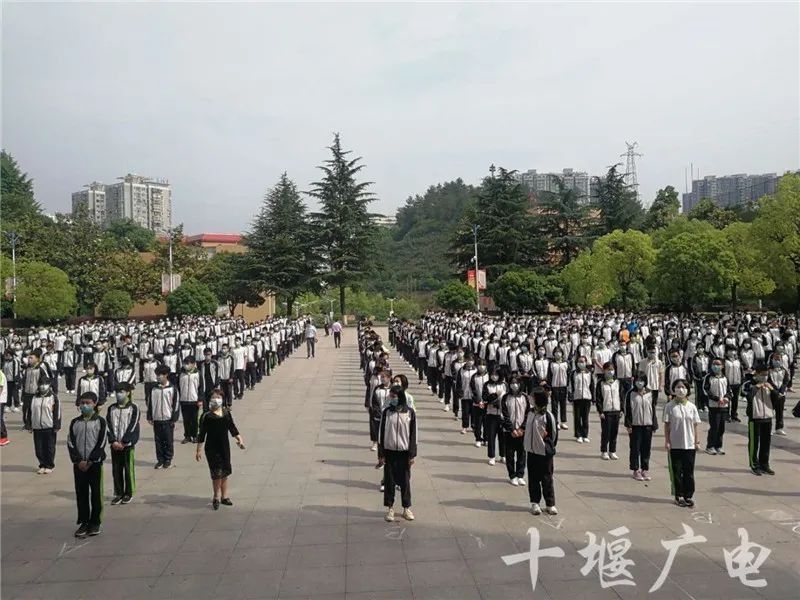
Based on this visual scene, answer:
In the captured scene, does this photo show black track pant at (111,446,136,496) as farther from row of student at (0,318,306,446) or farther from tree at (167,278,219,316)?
tree at (167,278,219,316)

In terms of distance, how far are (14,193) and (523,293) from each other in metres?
60.6

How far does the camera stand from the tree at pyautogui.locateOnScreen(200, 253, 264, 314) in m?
49.7

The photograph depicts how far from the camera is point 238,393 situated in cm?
1706

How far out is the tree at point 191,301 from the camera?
42.7 meters

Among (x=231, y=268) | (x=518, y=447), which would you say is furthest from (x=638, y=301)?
(x=518, y=447)

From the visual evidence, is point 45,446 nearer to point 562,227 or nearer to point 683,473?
point 683,473

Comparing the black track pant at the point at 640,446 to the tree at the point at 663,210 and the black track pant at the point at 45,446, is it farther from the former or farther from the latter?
the tree at the point at 663,210

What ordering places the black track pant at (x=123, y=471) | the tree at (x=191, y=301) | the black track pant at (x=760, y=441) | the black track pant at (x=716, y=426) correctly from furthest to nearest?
the tree at (x=191, y=301) → the black track pant at (x=716, y=426) → the black track pant at (x=760, y=441) → the black track pant at (x=123, y=471)

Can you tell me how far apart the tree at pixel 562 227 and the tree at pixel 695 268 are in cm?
1867

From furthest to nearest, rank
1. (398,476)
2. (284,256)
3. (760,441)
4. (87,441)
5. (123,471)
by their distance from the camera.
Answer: (284,256) → (760,441) → (123,471) → (398,476) → (87,441)

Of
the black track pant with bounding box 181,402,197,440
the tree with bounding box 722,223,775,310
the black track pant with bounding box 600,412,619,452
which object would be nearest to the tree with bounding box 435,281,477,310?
the tree with bounding box 722,223,775,310

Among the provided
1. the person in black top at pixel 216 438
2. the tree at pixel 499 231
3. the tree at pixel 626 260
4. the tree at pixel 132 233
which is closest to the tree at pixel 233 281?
the tree at pixel 499 231

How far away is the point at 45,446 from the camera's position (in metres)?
10.0

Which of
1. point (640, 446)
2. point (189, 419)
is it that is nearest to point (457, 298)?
point (189, 419)
